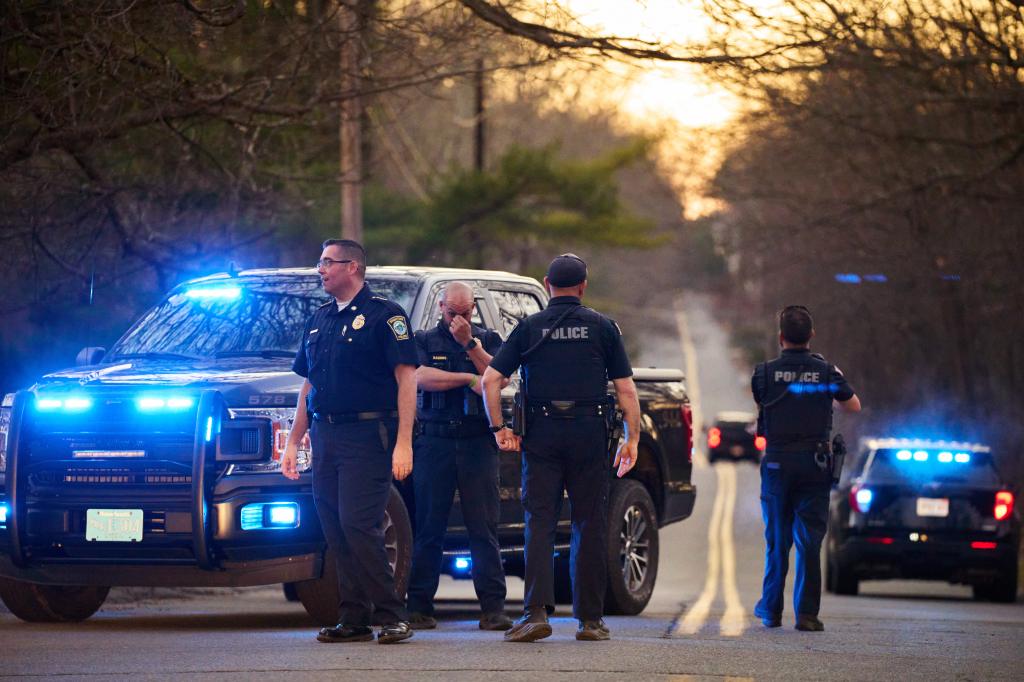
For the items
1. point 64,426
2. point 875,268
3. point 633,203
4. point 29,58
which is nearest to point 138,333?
point 64,426

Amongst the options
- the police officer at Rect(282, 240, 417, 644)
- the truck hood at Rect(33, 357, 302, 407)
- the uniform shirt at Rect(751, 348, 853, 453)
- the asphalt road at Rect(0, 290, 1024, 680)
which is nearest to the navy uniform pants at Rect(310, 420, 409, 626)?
the police officer at Rect(282, 240, 417, 644)

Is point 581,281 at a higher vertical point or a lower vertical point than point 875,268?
lower

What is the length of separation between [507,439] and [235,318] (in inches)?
102

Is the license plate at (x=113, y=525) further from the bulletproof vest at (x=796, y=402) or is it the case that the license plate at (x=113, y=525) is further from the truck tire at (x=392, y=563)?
the bulletproof vest at (x=796, y=402)

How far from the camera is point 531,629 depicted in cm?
980

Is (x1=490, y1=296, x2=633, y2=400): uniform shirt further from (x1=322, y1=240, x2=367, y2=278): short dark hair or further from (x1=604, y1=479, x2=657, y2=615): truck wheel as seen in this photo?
(x1=604, y1=479, x2=657, y2=615): truck wheel

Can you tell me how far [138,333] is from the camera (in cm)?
1210

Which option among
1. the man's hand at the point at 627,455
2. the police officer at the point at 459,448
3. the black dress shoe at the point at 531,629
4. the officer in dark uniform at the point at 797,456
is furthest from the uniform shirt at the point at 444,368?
the officer in dark uniform at the point at 797,456

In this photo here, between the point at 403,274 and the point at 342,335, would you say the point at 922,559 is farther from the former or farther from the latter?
the point at 342,335

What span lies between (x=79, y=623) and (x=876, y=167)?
830 inches

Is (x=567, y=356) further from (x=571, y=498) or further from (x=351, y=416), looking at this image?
(x=351, y=416)

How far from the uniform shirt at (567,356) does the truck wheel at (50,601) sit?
3379 mm

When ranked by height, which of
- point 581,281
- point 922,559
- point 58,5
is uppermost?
point 58,5

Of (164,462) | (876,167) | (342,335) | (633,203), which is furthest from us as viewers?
(633,203)
